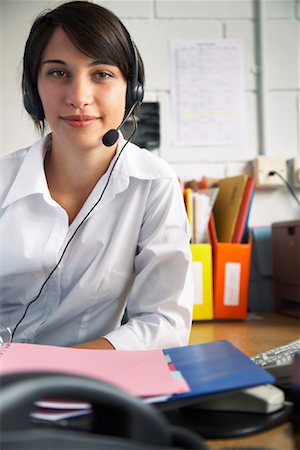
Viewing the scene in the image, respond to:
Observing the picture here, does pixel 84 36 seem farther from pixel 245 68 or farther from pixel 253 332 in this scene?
pixel 245 68

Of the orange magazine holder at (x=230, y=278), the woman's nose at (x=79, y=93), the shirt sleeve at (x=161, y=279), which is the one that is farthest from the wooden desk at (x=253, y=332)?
the woman's nose at (x=79, y=93)

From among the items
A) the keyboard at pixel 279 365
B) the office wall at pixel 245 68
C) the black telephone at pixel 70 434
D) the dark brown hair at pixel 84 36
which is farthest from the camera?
the office wall at pixel 245 68

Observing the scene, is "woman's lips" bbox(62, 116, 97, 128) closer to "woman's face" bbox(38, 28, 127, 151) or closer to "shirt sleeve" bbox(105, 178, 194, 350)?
"woman's face" bbox(38, 28, 127, 151)

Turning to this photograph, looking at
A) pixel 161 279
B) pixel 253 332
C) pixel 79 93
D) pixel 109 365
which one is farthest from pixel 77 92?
pixel 253 332

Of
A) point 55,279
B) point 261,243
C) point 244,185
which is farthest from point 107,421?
point 261,243

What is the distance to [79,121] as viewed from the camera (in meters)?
0.95

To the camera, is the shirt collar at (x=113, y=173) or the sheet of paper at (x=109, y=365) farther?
the shirt collar at (x=113, y=173)

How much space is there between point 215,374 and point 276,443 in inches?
3.3

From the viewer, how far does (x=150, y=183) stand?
100cm

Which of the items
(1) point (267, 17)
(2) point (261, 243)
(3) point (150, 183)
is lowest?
(2) point (261, 243)

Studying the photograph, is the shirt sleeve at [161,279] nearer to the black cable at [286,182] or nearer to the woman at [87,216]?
the woman at [87,216]

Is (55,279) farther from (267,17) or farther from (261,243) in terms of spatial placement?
(267,17)

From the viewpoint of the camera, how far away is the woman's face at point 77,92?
934 mm

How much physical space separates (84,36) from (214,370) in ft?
2.21
